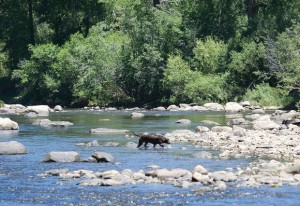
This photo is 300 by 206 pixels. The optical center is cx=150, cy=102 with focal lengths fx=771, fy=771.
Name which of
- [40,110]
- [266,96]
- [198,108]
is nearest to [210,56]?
[266,96]

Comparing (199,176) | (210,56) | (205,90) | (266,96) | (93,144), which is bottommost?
(93,144)

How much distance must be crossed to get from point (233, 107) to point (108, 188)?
3590 cm

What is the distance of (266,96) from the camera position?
59.5m

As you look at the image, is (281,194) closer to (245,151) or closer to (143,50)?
(245,151)

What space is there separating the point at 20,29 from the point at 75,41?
407 inches

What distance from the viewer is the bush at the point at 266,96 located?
5887 cm

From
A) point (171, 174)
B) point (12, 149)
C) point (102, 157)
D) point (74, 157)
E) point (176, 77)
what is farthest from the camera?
point (176, 77)

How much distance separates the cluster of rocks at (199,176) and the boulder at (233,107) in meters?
31.7

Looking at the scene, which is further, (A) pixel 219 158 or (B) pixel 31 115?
(B) pixel 31 115

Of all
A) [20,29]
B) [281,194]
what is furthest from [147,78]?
[281,194]

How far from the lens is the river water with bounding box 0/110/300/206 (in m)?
20.0

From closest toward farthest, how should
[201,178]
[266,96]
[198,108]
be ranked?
[201,178] < [198,108] < [266,96]

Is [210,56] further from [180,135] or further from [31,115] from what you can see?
[180,135]

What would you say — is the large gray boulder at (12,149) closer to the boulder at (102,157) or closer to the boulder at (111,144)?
the boulder at (111,144)
